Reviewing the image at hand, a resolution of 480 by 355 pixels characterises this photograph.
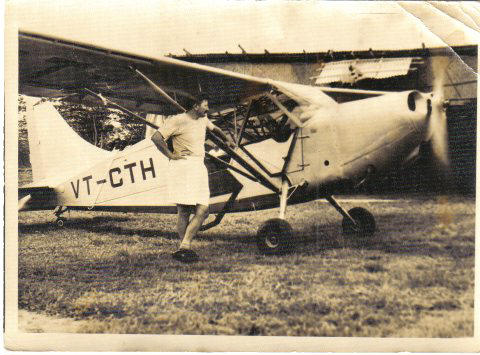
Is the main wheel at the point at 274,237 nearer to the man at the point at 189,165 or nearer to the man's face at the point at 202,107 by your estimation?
the man at the point at 189,165

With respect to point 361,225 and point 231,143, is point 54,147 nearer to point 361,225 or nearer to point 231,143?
point 231,143

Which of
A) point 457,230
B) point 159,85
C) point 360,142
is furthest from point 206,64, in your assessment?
point 457,230

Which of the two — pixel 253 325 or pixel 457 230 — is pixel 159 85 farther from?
pixel 457 230

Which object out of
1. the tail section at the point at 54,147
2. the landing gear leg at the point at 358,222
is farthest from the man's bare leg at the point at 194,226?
the landing gear leg at the point at 358,222

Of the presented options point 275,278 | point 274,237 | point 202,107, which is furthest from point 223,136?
point 275,278

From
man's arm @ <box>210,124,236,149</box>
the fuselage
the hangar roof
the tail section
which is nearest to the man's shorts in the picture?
the fuselage

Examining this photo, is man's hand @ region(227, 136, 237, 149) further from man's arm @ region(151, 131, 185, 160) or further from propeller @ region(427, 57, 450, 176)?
propeller @ region(427, 57, 450, 176)
